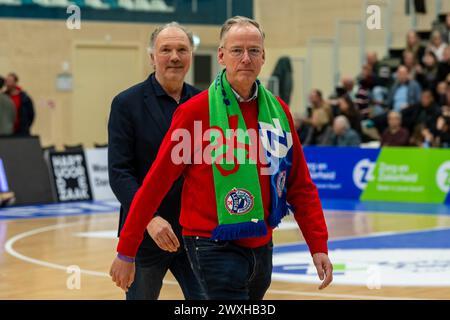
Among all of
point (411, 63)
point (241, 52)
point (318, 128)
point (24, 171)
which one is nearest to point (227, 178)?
point (241, 52)

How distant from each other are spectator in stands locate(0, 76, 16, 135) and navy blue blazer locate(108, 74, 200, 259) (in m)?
18.0

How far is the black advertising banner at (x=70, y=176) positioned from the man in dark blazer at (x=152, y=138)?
587 inches

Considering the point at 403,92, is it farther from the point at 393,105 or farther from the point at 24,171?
the point at 24,171

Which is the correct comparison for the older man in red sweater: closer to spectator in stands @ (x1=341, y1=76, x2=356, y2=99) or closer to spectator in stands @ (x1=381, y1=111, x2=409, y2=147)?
spectator in stands @ (x1=381, y1=111, x2=409, y2=147)

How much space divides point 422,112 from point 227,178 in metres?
17.7

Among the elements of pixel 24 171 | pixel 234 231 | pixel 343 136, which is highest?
pixel 234 231

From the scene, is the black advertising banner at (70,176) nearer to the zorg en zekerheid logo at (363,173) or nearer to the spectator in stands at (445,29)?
the zorg en zekerheid logo at (363,173)

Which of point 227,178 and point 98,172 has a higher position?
point 227,178

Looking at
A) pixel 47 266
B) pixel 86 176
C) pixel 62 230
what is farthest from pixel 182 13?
pixel 47 266

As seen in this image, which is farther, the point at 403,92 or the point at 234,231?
the point at 403,92

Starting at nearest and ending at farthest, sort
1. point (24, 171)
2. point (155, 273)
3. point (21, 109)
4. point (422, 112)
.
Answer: point (155, 273) < point (24, 171) < point (422, 112) < point (21, 109)

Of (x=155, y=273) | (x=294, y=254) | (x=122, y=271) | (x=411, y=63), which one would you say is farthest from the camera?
(x=411, y=63)

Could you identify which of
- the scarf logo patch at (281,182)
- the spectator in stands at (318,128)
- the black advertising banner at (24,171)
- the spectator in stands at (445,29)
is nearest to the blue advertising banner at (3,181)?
the black advertising banner at (24,171)

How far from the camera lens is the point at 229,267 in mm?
5191
